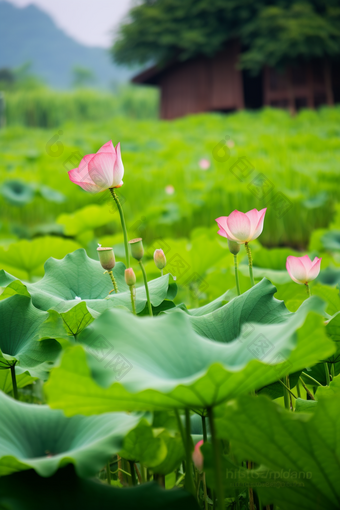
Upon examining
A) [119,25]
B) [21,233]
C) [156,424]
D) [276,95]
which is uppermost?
[119,25]

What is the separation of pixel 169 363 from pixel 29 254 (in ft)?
3.67

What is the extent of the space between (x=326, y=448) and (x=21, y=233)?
2687 mm

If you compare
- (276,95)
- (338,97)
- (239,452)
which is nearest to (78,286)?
(239,452)

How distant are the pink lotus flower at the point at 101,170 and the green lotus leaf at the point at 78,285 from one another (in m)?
0.16

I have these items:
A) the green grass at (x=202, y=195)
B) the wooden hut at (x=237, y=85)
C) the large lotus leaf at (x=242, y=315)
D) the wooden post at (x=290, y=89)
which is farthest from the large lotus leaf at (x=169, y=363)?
the wooden post at (x=290, y=89)

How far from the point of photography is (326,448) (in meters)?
0.43

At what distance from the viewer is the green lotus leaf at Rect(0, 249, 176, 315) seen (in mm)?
664

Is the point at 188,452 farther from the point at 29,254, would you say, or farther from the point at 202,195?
the point at 202,195

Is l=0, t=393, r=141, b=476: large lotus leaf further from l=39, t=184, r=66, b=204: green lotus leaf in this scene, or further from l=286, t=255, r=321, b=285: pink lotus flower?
l=39, t=184, r=66, b=204: green lotus leaf

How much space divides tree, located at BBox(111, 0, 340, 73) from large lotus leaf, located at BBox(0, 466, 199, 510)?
11.9m

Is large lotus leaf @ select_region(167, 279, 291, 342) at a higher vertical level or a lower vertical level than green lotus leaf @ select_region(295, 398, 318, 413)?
higher

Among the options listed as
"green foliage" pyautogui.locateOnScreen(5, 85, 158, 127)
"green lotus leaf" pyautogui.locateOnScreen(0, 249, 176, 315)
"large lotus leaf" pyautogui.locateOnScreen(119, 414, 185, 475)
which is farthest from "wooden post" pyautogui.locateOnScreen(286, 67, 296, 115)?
"large lotus leaf" pyautogui.locateOnScreen(119, 414, 185, 475)

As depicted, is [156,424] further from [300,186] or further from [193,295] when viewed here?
[300,186]

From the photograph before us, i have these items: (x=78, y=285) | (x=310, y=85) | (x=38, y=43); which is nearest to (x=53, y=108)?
(x=310, y=85)
